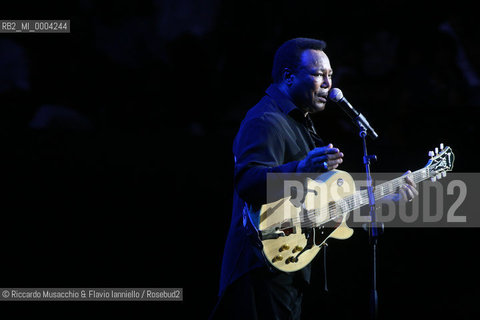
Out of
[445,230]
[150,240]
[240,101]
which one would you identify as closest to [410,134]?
[445,230]

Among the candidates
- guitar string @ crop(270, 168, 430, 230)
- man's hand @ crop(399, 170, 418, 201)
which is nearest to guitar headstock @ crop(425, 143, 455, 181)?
guitar string @ crop(270, 168, 430, 230)

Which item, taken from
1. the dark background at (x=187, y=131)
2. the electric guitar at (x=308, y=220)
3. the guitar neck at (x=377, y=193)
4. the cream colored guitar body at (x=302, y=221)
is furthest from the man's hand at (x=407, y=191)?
the dark background at (x=187, y=131)

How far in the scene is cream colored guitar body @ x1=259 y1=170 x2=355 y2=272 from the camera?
198 cm

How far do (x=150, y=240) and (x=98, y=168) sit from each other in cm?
74

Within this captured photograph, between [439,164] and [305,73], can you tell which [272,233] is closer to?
[305,73]

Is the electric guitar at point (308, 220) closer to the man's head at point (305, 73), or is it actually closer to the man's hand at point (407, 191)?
the man's hand at point (407, 191)

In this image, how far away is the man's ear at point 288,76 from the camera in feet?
7.60

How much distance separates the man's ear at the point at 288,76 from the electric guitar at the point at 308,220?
0.50 meters

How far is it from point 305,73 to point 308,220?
722 millimetres

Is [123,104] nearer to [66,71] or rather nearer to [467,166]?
[66,71]

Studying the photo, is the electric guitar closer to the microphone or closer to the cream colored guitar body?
the cream colored guitar body

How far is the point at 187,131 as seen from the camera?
4766mm

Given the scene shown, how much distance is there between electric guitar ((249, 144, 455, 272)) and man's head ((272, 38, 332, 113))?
386 mm

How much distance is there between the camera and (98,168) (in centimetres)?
380
